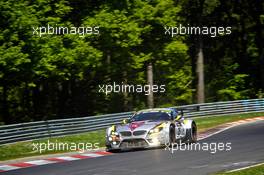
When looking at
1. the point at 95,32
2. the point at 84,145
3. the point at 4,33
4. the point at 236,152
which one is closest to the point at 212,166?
the point at 236,152

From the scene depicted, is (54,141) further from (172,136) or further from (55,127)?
(172,136)

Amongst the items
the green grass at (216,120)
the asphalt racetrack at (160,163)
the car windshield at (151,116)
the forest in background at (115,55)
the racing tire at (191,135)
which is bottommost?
the asphalt racetrack at (160,163)

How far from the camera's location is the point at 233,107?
34438 mm

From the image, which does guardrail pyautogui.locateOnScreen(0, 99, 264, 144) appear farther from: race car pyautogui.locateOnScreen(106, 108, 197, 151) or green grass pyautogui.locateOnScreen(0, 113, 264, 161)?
Answer: race car pyautogui.locateOnScreen(106, 108, 197, 151)

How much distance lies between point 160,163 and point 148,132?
288 cm

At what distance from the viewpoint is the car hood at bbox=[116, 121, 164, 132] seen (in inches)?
688

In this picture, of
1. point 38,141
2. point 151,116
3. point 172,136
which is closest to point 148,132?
point 172,136

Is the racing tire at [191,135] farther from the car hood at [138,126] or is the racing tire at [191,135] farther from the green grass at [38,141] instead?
the green grass at [38,141]

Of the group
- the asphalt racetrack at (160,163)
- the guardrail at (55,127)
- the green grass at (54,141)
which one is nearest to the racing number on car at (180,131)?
the asphalt racetrack at (160,163)

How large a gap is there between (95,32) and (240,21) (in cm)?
2416

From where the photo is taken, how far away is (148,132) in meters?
17.3

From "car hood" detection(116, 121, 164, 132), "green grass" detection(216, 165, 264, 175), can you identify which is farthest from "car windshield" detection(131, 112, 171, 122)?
"green grass" detection(216, 165, 264, 175)

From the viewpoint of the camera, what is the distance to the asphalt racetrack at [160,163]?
13.3 m

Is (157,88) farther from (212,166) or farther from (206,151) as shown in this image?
(212,166)
